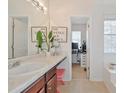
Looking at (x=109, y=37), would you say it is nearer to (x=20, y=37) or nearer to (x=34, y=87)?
(x=20, y=37)

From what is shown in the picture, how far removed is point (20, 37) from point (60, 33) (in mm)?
2957

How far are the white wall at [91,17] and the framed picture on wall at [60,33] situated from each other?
131 millimetres

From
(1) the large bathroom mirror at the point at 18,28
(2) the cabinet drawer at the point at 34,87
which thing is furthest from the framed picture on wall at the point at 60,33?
(2) the cabinet drawer at the point at 34,87

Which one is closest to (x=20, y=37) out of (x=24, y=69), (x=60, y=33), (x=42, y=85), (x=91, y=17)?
(x=24, y=69)

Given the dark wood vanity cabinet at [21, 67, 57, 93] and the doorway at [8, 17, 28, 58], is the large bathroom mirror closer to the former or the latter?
the doorway at [8, 17, 28, 58]

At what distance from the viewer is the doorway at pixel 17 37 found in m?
2.54

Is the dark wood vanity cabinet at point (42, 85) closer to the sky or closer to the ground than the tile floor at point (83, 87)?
closer to the sky

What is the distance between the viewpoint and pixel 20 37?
3.08 meters

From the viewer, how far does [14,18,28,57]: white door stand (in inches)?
110

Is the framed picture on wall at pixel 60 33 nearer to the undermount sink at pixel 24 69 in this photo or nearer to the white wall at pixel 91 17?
the white wall at pixel 91 17

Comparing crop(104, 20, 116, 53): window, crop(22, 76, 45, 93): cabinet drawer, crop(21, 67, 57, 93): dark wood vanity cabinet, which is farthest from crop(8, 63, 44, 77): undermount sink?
crop(104, 20, 116, 53): window

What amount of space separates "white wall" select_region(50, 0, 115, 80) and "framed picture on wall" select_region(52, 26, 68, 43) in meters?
0.13
